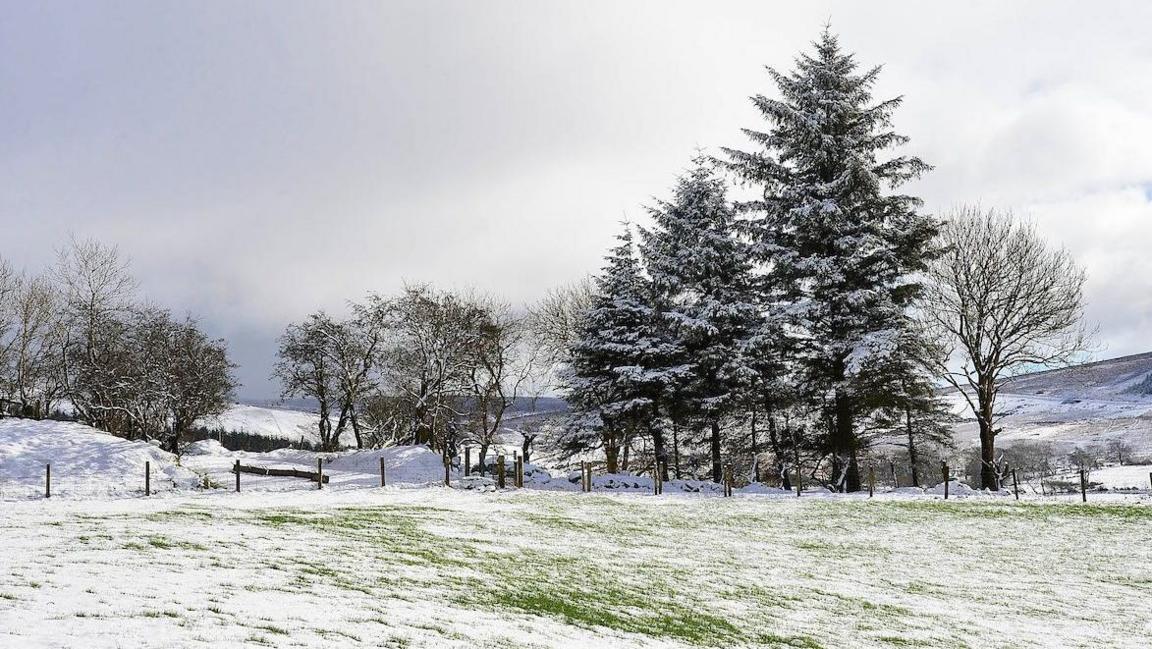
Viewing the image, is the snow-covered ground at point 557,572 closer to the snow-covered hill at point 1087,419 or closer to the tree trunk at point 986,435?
the tree trunk at point 986,435

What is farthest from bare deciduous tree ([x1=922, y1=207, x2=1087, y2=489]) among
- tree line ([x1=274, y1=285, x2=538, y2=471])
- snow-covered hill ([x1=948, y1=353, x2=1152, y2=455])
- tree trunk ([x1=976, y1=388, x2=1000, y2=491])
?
snow-covered hill ([x1=948, y1=353, x2=1152, y2=455])

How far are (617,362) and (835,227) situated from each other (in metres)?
13.8

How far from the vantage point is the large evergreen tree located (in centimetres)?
3050

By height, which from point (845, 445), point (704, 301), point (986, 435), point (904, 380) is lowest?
point (845, 445)

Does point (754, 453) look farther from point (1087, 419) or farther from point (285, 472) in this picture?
point (1087, 419)

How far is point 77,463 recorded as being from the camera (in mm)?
26875

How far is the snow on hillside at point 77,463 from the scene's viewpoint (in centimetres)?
2442

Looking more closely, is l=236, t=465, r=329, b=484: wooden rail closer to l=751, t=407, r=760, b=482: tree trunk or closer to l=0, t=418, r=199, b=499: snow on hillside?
l=0, t=418, r=199, b=499: snow on hillside

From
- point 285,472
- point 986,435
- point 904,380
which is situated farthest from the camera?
point 986,435

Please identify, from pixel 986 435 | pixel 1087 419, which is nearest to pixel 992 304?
pixel 986 435

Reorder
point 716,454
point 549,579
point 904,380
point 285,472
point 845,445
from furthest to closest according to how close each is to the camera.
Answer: point 716,454, point 285,472, point 845,445, point 904,380, point 549,579

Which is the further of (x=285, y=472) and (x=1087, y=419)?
(x=1087, y=419)

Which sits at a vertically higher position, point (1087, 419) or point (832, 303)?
point (832, 303)

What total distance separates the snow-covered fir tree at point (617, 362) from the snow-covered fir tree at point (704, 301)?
1.01 meters
